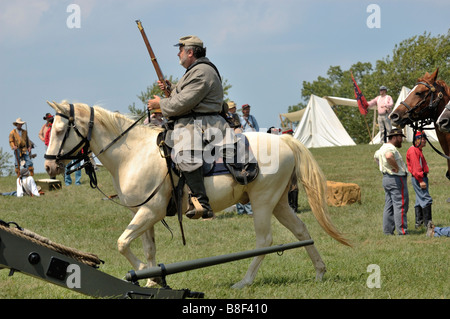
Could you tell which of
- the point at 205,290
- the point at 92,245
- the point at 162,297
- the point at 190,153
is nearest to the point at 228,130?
the point at 190,153

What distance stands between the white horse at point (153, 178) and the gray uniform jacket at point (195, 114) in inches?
12.4

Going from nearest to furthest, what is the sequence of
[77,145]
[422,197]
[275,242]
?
[77,145] < [275,242] < [422,197]

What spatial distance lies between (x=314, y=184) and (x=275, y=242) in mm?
4039

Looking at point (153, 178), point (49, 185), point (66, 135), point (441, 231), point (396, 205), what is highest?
point (66, 135)

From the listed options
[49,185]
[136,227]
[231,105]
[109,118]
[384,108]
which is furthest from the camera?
[384,108]

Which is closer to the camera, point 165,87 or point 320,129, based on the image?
point 165,87

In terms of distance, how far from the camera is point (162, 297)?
518 cm

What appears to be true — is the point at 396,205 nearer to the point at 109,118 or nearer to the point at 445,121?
the point at 445,121

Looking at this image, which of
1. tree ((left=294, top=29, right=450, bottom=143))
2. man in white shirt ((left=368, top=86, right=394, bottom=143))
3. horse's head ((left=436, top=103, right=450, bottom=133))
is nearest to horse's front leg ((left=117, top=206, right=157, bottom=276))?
horse's head ((left=436, top=103, right=450, bottom=133))

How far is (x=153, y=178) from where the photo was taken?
6910 millimetres

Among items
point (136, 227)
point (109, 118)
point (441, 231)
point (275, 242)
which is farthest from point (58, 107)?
point (441, 231)

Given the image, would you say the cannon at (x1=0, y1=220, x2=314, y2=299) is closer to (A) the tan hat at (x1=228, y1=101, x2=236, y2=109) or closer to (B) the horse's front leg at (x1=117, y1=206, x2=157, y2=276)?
(B) the horse's front leg at (x1=117, y1=206, x2=157, y2=276)
